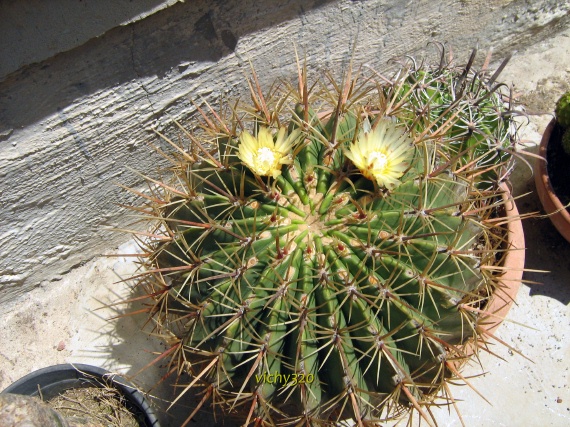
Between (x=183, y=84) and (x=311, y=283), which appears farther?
(x=183, y=84)

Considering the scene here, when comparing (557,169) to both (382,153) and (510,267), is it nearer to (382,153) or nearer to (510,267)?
(510,267)

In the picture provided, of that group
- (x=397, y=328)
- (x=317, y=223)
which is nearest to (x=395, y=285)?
(x=397, y=328)

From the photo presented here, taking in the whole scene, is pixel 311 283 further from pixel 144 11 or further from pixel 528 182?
pixel 528 182

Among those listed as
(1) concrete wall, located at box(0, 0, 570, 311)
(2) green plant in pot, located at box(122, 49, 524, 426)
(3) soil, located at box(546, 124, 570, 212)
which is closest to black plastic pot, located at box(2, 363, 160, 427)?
(2) green plant in pot, located at box(122, 49, 524, 426)

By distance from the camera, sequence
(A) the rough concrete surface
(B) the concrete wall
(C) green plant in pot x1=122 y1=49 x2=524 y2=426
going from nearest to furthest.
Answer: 1. (C) green plant in pot x1=122 y1=49 x2=524 y2=426
2. (B) the concrete wall
3. (A) the rough concrete surface

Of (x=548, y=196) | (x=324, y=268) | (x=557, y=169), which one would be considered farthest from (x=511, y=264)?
(x=324, y=268)

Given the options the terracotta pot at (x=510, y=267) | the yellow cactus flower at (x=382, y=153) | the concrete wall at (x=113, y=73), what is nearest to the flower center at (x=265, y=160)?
the yellow cactus flower at (x=382, y=153)

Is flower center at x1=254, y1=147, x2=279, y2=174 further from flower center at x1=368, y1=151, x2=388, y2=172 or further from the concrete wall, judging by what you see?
the concrete wall
